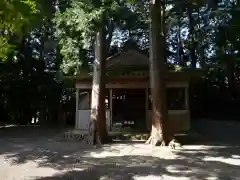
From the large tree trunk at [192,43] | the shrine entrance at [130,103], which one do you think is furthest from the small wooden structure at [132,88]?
the large tree trunk at [192,43]

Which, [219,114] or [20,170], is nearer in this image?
[20,170]

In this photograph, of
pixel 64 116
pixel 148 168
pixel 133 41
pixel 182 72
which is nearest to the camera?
pixel 148 168

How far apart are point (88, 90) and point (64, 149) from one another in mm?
5942

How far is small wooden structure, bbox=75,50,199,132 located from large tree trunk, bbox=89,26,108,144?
8.14 feet

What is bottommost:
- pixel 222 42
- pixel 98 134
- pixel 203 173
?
pixel 203 173

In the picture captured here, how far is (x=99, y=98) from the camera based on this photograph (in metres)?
13.9

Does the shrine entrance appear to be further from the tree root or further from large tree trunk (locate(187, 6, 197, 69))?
large tree trunk (locate(187, 6, 197, 69))

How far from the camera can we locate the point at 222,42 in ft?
80.6

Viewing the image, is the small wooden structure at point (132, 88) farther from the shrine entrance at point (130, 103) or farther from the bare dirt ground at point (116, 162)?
the bare dirt ground at point (116, 162)

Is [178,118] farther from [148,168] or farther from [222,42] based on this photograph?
[222,42]

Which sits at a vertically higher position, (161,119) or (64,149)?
(161,119)

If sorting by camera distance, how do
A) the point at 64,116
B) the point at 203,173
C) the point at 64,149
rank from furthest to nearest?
the point at 64,116 < the point at 64,149 < the point at 203,173

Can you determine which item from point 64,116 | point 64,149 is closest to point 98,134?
point 64,149

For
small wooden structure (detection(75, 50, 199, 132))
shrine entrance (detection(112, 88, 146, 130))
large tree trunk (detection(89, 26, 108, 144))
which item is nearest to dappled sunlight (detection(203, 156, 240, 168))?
large tree trunk (detection(89, 26, 108, 144))
